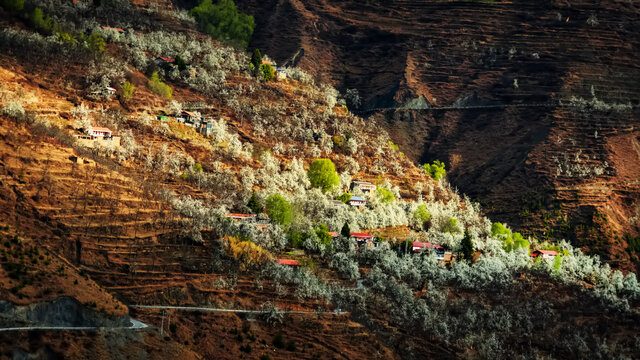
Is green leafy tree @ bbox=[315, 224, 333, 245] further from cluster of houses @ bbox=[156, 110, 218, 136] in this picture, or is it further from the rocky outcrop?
the rocky outcrop

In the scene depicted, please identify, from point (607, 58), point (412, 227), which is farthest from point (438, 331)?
point (607, 58)

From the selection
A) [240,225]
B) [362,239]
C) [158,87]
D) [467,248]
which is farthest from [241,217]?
[467,248]

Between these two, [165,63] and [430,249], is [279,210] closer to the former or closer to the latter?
[430,249]

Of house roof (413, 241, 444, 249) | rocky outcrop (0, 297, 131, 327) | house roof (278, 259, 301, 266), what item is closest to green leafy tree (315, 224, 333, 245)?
house roof (278, 259, 301, 266)

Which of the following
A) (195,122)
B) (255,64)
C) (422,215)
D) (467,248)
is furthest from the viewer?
(255,64)

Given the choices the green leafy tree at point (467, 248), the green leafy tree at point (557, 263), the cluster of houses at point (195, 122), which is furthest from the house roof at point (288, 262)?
the green leafy tree at point (557, 263)
